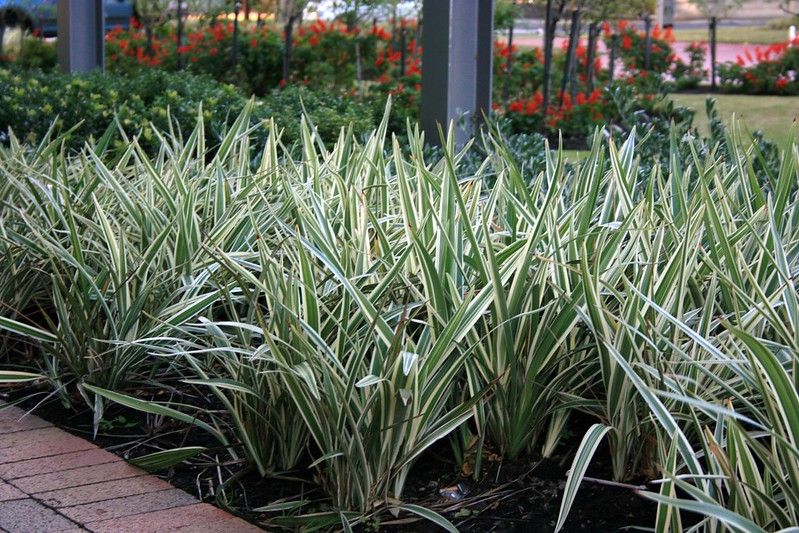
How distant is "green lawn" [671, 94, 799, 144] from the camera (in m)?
9.06

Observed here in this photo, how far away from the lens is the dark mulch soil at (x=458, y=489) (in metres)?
2.17

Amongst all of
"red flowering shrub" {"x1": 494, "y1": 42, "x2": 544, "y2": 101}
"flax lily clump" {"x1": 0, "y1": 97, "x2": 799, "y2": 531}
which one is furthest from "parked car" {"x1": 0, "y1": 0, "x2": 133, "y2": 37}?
"flax lily clump" {"x1": 0, "y1": 97, "x2": 799, "y2": 531}

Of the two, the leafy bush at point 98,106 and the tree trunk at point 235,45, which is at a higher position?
the tree trunk at point 235,45

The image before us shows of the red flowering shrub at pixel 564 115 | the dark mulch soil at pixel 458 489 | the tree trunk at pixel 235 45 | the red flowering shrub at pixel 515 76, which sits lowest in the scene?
the dark mulch soil at pixel 458 489

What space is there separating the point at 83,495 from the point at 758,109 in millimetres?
8977

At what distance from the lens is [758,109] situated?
392 inches

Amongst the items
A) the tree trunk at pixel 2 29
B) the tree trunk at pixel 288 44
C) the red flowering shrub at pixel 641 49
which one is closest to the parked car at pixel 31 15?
the tree trunk at pixel 2 29

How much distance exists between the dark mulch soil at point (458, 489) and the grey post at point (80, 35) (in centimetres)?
534

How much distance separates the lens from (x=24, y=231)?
3.44 metres

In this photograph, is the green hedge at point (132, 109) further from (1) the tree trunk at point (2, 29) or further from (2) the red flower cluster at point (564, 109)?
(1) the tree trunk at point (2, 29)

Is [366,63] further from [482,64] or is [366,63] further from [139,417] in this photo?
[139,417]

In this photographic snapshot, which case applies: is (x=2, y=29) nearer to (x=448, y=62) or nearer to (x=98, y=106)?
(x=98, y=106)

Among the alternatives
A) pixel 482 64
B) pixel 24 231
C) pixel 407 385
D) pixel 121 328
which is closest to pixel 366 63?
pixel 482 64

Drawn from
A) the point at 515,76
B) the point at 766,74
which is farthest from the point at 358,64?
the point at 766,74
